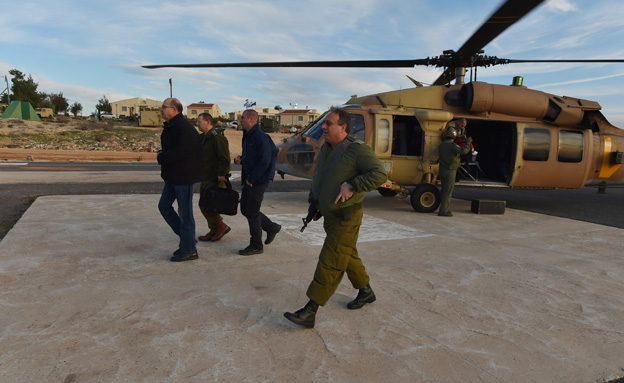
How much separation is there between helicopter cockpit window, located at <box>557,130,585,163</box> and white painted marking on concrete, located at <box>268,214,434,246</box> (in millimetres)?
4698

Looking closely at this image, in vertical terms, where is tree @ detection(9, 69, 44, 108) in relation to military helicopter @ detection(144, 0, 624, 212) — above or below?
above

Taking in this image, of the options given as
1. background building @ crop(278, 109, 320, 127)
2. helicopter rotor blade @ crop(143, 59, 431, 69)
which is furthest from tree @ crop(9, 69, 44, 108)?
helicopter rotor blade @ crop(143, 59, 431, 69)

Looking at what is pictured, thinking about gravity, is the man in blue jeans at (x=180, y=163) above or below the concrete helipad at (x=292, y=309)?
above

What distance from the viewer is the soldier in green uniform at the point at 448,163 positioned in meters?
7.76

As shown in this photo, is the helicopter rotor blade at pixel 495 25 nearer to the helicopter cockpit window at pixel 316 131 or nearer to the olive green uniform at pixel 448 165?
the olive green uniform at pixel 448 165

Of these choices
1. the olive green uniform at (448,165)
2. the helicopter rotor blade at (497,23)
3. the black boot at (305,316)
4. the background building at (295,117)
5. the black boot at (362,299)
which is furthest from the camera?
the background building at (295,117)

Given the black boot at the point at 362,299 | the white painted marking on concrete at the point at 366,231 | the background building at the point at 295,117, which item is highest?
the background building at the point at 295,117

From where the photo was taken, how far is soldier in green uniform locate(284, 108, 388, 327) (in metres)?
3.03

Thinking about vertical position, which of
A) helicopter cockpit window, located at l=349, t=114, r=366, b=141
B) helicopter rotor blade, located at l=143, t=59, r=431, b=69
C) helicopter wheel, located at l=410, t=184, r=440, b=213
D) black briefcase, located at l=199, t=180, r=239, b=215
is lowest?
helicopter wheel, located at l=410, t=184, r=440, b=213

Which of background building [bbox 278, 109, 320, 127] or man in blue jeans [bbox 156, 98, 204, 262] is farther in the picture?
background building [bbox 278, 109, 320, 127]

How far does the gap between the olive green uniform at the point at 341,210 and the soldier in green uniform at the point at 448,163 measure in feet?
16.9

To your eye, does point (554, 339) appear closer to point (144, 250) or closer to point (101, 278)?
point (101, 278)

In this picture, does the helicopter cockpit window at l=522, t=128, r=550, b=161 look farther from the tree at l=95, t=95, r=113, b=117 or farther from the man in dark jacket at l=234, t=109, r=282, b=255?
the tree at l=95, t=95, r=113, b=117

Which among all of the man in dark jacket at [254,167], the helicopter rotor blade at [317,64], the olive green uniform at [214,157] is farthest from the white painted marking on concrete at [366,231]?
the helicopter rotor blade at [317,64]
